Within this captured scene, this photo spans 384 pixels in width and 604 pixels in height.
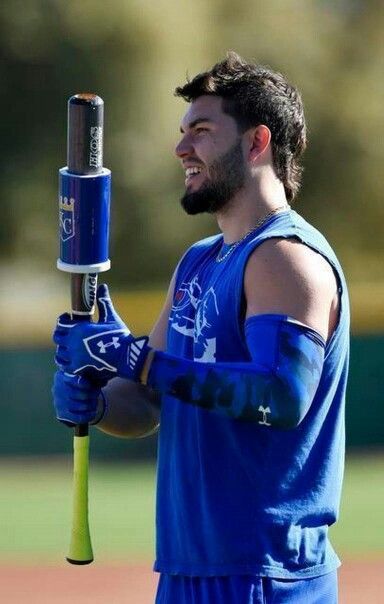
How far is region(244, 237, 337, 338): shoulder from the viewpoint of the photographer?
2.82 metres

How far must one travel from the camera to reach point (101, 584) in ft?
20.0

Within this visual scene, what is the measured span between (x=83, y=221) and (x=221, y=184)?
1.08 ft

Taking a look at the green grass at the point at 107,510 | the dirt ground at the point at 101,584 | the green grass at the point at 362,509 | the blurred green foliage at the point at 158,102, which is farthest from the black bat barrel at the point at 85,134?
the blurred green foliage at the point at 158,102

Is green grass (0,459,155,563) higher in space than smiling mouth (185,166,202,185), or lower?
lower

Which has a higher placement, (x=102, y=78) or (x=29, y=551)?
(x=102, y=78)

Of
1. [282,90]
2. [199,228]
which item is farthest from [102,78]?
[282,90]

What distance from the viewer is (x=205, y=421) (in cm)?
301

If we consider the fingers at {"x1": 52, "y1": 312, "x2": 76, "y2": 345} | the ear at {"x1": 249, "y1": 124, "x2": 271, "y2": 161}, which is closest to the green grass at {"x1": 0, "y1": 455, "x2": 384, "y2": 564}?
the fingers at {"x1": 52, "y1": 312, "x2": 76, "y2": 345}

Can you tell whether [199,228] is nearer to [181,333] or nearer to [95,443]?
Result: [95,443]

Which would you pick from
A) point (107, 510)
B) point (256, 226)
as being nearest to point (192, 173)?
point (256, 226)

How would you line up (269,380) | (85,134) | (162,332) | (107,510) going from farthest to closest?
(107,510)
(162,332)
(85,134)
(269,380)

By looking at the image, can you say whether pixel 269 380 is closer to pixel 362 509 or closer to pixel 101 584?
pixel 101 584

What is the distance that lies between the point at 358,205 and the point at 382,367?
1965mm

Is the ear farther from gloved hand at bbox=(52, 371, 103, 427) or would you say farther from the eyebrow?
gloved hand at bbox=(52, 371, 103, 427)
